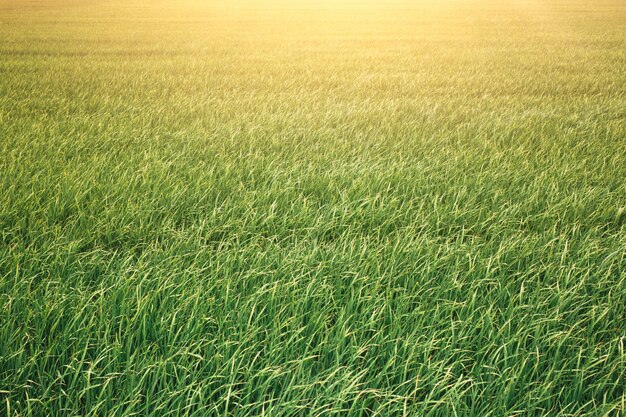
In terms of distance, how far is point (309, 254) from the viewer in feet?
7.97

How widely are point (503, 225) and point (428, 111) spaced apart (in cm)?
347

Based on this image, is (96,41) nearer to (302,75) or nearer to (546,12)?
(302,75)

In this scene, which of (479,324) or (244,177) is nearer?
(479,324)

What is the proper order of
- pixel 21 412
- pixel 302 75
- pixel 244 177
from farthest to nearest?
pixel 302 75 → pixel 244 177 → pixel 21 412

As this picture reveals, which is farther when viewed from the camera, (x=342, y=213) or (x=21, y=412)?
(x=342, y=213)

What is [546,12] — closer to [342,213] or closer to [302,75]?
[302,75]

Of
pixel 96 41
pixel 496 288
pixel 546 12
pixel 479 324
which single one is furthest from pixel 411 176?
pixel 546 12

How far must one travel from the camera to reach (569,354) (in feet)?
6.15

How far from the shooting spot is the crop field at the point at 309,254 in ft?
5.42

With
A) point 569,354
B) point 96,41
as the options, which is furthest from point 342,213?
point 96,41

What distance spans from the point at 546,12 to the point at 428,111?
77.5 feet

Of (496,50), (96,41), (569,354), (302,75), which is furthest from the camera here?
(96,41)

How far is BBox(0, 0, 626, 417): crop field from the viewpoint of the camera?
5.42ft

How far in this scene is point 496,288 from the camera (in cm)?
222
